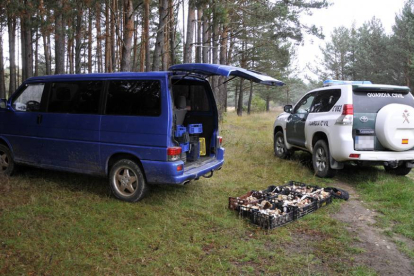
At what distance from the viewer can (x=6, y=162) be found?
6.58 metres

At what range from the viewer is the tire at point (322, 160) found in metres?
7.01

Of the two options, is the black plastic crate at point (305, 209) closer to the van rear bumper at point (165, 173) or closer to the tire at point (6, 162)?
the van rear bumper at point (165, 173)

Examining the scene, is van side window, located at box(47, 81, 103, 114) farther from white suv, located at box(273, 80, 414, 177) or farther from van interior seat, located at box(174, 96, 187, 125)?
white suv, located at box(273, 80, 414, 177)

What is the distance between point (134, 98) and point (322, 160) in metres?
4.33


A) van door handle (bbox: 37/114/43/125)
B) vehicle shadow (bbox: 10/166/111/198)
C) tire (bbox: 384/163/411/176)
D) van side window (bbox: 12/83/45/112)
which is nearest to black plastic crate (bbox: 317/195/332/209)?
tire (bbox: 384/163/411/176)

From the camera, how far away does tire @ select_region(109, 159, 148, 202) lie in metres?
A: 5.16

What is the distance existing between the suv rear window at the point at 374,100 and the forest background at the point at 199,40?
6.03m

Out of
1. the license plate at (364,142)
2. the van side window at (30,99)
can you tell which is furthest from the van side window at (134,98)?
the license plate at (364,142)

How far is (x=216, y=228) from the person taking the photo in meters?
4.46

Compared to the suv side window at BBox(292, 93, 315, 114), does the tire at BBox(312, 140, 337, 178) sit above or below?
below

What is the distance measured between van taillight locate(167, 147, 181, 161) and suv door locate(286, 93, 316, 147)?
14.0 ft

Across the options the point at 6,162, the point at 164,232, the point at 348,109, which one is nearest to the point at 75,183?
the point at 6,162

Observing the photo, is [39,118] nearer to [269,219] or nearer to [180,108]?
[180,108]

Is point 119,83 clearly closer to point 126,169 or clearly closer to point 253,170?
point 126,169
